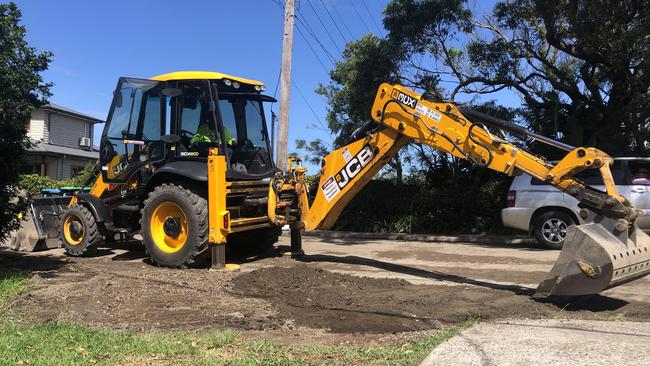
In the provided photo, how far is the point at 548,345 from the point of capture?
4.61 meters

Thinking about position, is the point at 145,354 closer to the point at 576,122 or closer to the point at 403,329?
the point at 403,329

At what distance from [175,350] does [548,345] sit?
3.15 meters

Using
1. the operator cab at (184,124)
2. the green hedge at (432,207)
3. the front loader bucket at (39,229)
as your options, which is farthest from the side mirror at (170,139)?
the green hedge at (432,207)

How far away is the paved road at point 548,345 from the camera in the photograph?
425cm

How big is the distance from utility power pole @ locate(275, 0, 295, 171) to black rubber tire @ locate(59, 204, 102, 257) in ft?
18.5

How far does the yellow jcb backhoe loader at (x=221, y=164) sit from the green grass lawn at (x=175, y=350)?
3105mm

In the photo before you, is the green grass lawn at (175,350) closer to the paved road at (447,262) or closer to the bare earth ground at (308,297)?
the bare earth ground at (308,297)

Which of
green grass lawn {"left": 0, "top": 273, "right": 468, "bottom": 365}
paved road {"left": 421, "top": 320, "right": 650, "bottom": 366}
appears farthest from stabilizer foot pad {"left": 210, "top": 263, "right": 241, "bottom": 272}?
paved road {"left": 421, "top": 320, "right": 650, "bottom": 366}

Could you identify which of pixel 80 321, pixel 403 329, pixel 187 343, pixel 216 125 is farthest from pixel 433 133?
pixel 80 321

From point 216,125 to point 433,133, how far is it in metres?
3.64

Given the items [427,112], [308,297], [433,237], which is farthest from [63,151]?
[427,112]

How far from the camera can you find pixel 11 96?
7969mm

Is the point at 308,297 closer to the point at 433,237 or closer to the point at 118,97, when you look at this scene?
the point at 118,97

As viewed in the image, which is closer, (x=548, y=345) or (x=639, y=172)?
(x=548, y=345)
